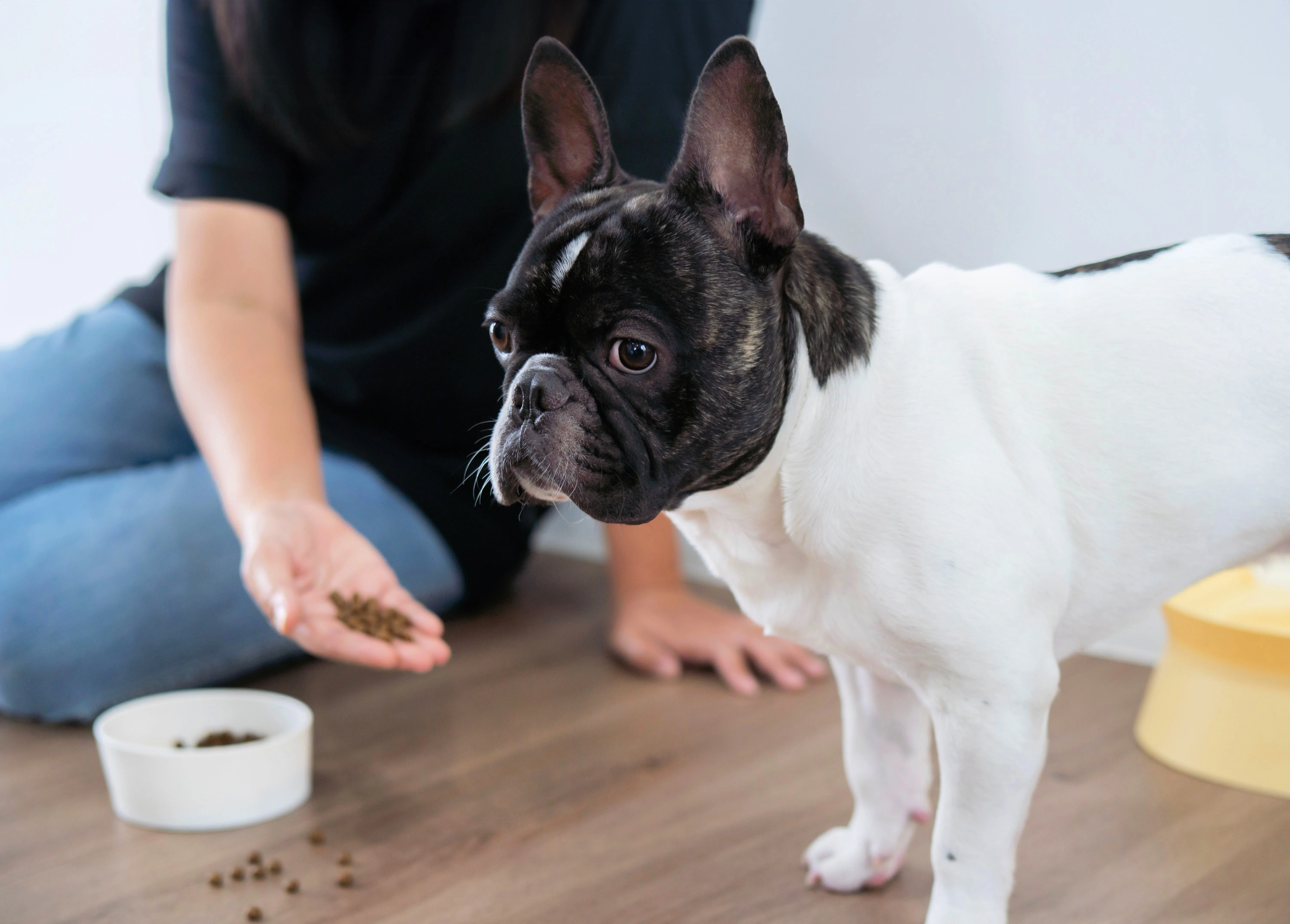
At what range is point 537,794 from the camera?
1417 mm

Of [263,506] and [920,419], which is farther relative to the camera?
[263,506]

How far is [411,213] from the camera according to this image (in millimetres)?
1954

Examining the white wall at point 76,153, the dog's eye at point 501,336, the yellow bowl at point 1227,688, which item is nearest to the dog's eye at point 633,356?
the dog's eye at point 501,336

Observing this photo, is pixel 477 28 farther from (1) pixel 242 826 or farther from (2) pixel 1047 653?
(2) pixel 1047 653

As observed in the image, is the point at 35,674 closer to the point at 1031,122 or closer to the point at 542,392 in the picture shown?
the point at 542,392

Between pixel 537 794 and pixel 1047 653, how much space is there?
758 mm

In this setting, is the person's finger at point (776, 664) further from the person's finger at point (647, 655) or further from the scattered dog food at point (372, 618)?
the scattered dog food at point (372, 618)

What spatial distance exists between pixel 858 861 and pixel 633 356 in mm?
611

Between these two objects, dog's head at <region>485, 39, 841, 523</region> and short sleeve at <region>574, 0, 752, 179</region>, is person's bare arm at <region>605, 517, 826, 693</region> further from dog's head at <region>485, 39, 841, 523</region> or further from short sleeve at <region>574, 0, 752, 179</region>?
dog's head at <region>485, 39, 841, 523</region>

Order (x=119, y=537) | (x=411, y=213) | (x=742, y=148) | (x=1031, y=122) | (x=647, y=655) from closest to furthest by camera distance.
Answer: (x=742, y=148)
(x=1031, y=122)
(x=119, y=537)
(x=647, y=655)
(x=411, y=213)

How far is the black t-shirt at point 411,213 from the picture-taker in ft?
5.68

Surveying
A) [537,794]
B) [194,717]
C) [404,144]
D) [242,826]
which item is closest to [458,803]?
[537,794]

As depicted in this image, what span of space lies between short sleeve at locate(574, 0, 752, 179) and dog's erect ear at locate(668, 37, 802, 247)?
0.56 meters

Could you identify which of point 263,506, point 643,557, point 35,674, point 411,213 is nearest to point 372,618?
point 263,506
